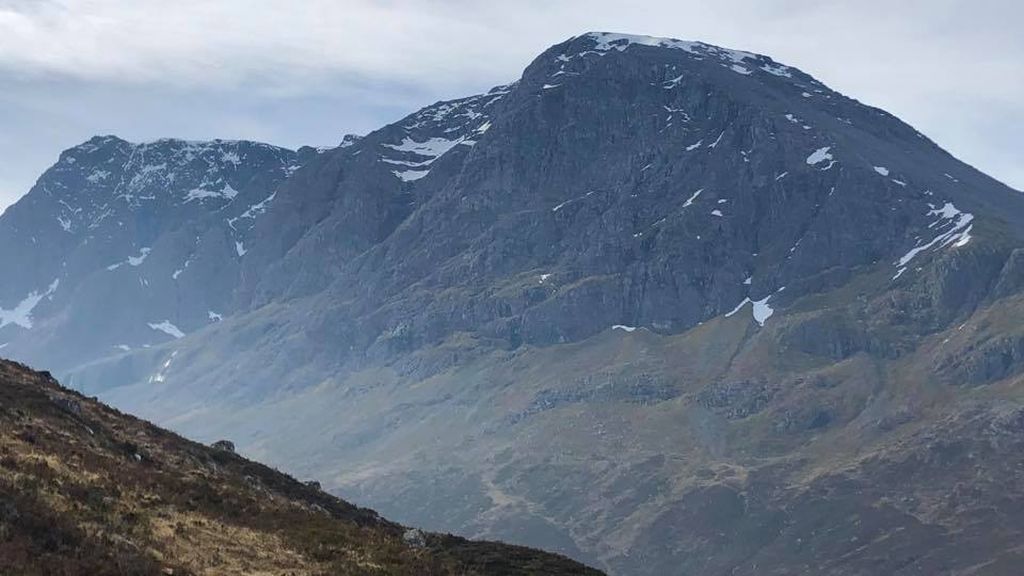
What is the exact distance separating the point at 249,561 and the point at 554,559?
76.9 feet

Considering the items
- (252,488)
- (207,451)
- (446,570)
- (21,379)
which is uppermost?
(21,379)

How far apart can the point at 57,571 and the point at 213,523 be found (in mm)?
12759

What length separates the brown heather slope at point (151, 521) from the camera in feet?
132

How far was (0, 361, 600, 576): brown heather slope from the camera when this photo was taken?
40344 millimetres

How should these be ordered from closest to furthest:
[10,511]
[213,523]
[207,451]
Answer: [10,511]
[213,523]
[207,451]

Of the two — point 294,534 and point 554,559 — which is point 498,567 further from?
point 294,534

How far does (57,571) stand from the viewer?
36.8 meters

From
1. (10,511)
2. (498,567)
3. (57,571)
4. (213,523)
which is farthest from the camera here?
(498,567)

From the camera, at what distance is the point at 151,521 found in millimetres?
46312

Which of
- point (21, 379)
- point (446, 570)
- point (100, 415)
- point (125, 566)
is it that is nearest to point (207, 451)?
point (100, 415)

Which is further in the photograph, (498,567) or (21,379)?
(21,379)

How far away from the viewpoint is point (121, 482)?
168ft

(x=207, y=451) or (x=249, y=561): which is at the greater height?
(x=207, y=451)

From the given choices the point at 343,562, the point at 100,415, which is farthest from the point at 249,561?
the point at 100,415
